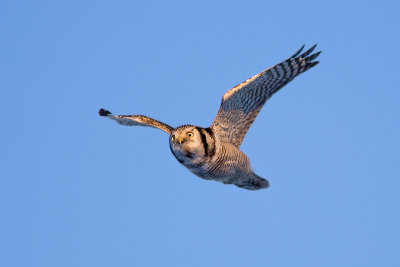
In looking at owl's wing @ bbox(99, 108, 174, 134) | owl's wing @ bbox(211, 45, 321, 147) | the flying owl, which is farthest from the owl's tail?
owl's wing @ bbox(99, 108, 174, 134)

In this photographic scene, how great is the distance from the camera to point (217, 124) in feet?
42.2

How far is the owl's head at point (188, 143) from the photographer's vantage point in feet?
38.1

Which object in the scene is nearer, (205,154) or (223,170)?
(205,154)

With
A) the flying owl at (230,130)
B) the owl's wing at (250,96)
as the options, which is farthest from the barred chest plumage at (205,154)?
the owl's wing at (250,96)

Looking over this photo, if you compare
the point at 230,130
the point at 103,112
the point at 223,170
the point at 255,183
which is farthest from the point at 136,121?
the point at 255,183

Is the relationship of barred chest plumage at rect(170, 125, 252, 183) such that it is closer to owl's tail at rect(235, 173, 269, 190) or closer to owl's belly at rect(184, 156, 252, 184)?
owl's belly at rect(184, 156, 252, 184)

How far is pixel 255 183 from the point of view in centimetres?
1420

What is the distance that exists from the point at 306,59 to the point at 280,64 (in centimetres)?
64

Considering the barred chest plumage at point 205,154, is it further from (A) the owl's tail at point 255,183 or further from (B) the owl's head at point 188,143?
(A) the owl's tail at point 255,183

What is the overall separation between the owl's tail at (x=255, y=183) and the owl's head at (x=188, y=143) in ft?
8.22

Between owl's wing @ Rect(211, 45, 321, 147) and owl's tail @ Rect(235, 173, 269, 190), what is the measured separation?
105 centimetres

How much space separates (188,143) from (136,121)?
2.48 m

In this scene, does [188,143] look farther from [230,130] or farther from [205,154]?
[230,130]

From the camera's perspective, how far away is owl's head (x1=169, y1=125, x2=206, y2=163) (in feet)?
38.1
